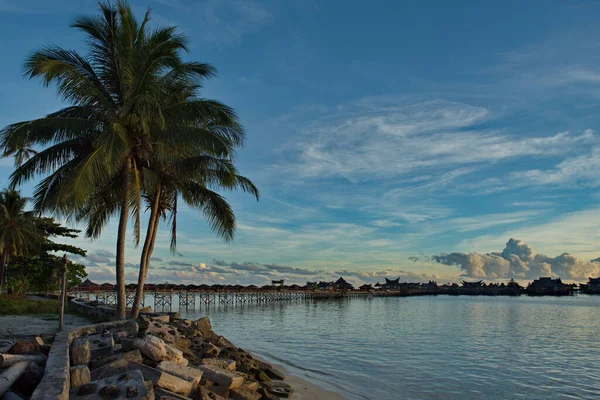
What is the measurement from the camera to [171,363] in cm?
912

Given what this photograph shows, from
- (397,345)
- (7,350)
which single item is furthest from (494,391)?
(7,350)

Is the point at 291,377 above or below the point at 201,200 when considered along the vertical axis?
below

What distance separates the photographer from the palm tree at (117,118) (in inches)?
565

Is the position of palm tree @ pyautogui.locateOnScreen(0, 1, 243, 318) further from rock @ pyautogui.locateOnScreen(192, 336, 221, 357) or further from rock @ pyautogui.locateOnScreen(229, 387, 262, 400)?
rock @ pyautogui.locateOnScreen(229, 387, 262, 400)

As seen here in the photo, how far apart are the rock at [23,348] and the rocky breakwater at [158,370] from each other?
2.25ft

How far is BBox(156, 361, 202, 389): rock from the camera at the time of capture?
8.72 meters

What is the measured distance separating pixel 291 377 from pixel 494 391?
6428mm

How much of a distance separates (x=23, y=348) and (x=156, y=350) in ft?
7.96

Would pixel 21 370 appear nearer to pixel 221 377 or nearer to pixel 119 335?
pixel 221 377

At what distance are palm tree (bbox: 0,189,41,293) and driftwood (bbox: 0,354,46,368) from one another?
2874 centimetres

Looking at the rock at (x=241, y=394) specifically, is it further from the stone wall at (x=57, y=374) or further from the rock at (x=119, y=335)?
the stone wall at (x=57, y=374)

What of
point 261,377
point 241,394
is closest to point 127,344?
point 241,394

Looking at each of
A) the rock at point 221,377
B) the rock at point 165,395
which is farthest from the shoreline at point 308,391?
the rock at point 165,395

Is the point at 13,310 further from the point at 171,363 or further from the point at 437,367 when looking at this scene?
the point at 437,367
